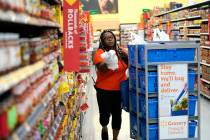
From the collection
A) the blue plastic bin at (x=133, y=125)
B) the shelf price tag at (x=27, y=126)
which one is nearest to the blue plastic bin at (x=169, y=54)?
the blue plastic bin at (x=133, y=125)

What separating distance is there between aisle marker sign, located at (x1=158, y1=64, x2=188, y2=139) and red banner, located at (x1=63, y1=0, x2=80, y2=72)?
1335 millimetres

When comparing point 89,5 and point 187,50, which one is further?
point 89,5

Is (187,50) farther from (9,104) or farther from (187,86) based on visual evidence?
(9,104)

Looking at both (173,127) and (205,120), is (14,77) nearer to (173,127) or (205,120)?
(173,127)

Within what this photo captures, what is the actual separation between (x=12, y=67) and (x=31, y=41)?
45 cm

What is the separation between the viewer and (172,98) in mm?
4352

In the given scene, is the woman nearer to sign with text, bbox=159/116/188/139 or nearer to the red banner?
sign with text, bbox=159/116/188/139

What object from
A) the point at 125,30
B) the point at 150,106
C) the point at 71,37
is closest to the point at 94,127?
the point at 150,106

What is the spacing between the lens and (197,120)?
4.53 meters

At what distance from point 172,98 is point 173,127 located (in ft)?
1.15

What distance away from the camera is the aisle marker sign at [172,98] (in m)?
4.33

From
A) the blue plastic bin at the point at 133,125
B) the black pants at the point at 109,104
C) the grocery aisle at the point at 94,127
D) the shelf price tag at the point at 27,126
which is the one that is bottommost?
the grocery aisle at the point at 94,127

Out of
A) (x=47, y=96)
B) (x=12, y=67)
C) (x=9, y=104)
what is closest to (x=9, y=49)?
(x=12, y=67)

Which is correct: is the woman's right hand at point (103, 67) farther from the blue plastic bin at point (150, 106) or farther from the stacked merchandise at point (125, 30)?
the stacked merchandise at point (125, 30)
